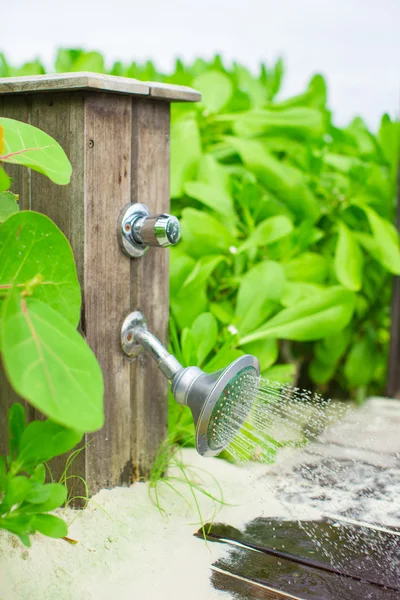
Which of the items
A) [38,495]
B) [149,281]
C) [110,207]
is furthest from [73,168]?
[38,495]

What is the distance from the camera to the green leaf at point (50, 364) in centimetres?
63

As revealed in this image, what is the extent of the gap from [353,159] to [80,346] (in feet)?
4.16

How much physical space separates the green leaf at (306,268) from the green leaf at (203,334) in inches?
13.6

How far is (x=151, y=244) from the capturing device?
3.34 feet

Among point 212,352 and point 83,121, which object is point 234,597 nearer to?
point 212,352

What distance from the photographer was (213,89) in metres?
1.56

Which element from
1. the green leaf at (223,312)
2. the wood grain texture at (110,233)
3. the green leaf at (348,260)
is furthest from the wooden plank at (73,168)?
the green leaf at (348,260)

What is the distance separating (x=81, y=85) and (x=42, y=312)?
1.22 feet

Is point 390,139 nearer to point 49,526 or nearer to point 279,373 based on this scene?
point 279,373

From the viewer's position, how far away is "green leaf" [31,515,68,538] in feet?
2.34

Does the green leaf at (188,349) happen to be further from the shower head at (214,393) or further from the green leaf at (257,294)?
the green leaf at (257,294)

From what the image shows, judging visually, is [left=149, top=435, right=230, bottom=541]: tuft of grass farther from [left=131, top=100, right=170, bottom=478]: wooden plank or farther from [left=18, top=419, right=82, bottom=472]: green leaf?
[left=18, top=419, right=82, bottom=472]: green leaf

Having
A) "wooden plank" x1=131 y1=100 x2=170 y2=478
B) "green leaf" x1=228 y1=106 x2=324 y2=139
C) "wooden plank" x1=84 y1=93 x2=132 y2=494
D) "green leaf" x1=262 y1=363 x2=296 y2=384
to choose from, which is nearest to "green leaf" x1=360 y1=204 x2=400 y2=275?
"green leaf" x1=228 y1=106 x2=324 y2=139

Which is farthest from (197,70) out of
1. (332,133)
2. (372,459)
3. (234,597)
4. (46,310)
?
(234,597)
